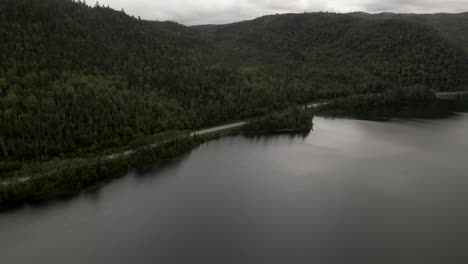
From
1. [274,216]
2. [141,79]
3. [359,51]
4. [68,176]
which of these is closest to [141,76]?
[141,79]

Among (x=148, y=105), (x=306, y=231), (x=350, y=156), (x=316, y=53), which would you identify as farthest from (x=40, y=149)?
(x=316, y=53)

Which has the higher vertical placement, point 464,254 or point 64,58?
point 64,58

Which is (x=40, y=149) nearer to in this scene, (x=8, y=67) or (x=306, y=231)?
(x=8, y=67)

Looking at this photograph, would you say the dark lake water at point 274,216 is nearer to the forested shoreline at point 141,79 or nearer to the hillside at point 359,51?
the forested shoreline at point 141,79

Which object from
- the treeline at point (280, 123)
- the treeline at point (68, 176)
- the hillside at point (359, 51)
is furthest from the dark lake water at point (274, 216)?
the hillside at point (359, 51)

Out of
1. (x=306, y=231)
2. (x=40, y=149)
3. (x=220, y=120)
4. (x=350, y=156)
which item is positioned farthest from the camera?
(x=220, y=120)

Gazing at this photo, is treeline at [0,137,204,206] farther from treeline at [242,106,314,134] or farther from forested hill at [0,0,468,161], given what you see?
treeline at [242,106,314,134]
